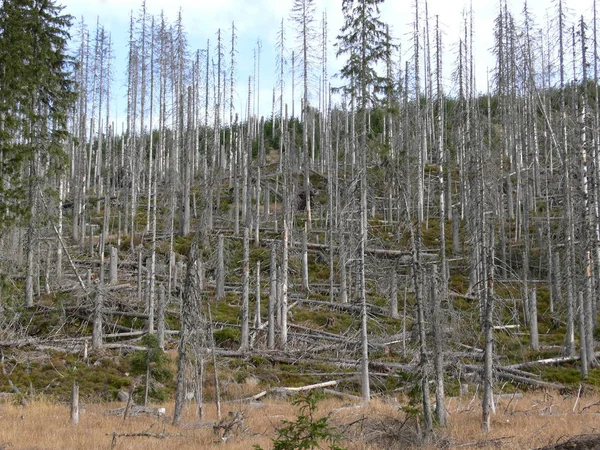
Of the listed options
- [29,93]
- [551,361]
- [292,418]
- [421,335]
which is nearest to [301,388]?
[292,418]

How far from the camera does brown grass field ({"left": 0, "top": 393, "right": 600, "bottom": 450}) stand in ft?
40.3

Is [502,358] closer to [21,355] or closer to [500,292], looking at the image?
[500,292]

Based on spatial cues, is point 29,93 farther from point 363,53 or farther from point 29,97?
point 363,53

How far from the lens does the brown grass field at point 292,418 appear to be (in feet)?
40.3

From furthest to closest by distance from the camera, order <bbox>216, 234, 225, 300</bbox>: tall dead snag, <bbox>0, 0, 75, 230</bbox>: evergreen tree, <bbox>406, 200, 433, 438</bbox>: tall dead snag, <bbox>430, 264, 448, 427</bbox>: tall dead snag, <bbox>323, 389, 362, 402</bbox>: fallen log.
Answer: <bbox>216, 234, 225, 300</bbox>: tall dead snag
<bbox>0, 0, 75, 230</bbox>: evergreen tree
<bbox>323, 389, 362, 402</bbox>: fallen log
<bbox>430, 264, 448, 427</bbox>: tall dead snag
<bbox>406, 200, 433, 438</bbox>: tall dead snag

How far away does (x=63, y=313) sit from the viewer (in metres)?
25.3

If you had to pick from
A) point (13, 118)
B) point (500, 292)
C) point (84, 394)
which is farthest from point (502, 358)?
point (13, 118)

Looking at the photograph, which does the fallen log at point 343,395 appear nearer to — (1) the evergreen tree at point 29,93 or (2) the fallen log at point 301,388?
(2) the fallen log at point 301,388

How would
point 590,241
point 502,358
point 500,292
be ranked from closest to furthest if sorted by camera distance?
1. point 590,241
2. point 502,358
3. point 500,292

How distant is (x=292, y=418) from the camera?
1579 cm

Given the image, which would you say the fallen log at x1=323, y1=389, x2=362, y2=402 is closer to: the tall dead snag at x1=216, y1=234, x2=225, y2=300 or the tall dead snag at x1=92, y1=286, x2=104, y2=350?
the tall dead snag at x1=92, y1=286, x2=104, y2=350

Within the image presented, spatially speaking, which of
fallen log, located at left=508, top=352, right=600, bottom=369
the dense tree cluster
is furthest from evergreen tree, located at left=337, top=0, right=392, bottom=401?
fallen log, located at left=508, top=352, right=600, bottom=369

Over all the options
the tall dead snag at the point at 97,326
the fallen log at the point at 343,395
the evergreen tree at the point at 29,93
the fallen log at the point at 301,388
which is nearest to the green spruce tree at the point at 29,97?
the evergreen tree at the point at 29,93

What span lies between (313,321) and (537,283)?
14755mm
